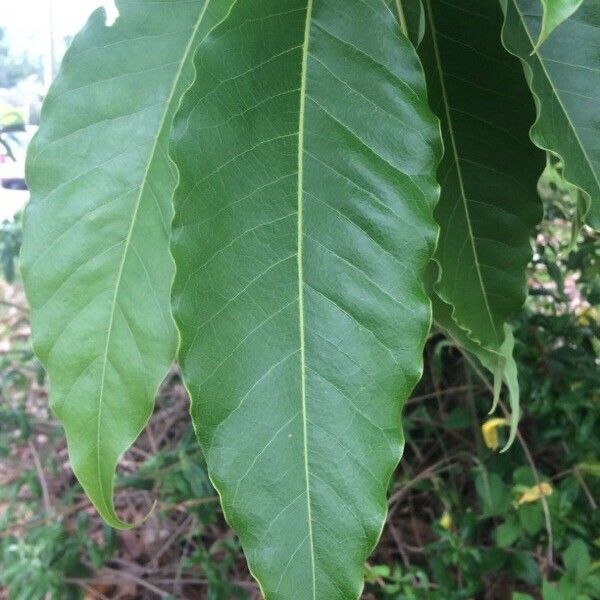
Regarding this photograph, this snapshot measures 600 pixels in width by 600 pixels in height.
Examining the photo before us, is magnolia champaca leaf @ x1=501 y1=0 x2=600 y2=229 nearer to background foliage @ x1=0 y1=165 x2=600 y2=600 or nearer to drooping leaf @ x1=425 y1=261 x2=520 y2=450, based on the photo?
drooping leaf @ x1=425 y1=261 x2=520 y2=450

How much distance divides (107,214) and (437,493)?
1.17m

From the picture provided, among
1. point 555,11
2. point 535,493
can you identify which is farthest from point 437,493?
point 555,11

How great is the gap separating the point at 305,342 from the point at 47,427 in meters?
1.45

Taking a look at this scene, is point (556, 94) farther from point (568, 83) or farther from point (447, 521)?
point (447, 521)

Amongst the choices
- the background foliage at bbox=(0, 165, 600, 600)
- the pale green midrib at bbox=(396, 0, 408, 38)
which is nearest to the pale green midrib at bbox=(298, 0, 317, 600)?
the pale green midrib at bbox=(396, 0, 408, 38)

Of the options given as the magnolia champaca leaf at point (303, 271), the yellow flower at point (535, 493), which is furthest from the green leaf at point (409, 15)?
the yellow flower at point (535, 493)

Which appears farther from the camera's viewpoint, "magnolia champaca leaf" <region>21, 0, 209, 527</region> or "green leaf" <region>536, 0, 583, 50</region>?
"magnolia champaca leaf" <region>21, 0, 209, 527</region>

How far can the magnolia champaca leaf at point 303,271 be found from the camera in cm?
40

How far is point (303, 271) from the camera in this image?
1.39ft

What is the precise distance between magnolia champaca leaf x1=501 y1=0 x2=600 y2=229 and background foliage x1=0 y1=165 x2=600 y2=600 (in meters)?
0.71

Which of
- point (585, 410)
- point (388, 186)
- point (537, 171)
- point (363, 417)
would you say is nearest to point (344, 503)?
point (363, 417)

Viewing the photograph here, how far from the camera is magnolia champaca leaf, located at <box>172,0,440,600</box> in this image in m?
0.40

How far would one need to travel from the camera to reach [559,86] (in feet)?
1.63

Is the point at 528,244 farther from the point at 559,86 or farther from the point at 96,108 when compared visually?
the point at 96,108
